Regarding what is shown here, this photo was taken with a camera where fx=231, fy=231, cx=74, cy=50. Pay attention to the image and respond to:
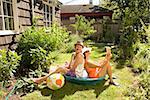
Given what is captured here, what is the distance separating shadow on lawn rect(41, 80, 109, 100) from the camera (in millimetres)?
4727

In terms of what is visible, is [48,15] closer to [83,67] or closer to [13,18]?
[13,18]

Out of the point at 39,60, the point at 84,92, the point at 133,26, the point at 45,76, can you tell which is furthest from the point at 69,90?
the point at 133,26

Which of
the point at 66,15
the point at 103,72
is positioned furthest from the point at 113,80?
the point at 66,15

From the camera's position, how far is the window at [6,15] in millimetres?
6120

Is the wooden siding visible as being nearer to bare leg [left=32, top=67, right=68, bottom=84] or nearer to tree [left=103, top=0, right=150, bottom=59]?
bare leg [left=32, top=67, right=68, bottom=84]

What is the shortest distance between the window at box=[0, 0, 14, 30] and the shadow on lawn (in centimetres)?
234

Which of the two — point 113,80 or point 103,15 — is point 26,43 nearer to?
point 113,80

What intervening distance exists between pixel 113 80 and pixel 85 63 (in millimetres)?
814

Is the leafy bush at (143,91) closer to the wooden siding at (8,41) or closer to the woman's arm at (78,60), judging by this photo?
the woman's arm at (78,60)

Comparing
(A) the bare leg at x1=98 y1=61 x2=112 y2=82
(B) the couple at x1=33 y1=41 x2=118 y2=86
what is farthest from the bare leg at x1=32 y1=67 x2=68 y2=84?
(A) the bare leg at x1=98 y1=61 x2=112 y2=82

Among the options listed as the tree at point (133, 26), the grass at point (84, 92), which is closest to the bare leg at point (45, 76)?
the grass at point (84, 92)

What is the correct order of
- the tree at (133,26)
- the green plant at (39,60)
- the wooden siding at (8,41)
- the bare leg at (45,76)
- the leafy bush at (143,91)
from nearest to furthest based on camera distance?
1. the leafy bush at (143,91)
2. the bare leg at (45,76)
3. the green plant at (39,60)
4. the wooden siding at (8,41)
5. the tree at (133,26)

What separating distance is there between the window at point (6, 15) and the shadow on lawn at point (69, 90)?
2.34 m

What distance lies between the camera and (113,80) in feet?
18.1
